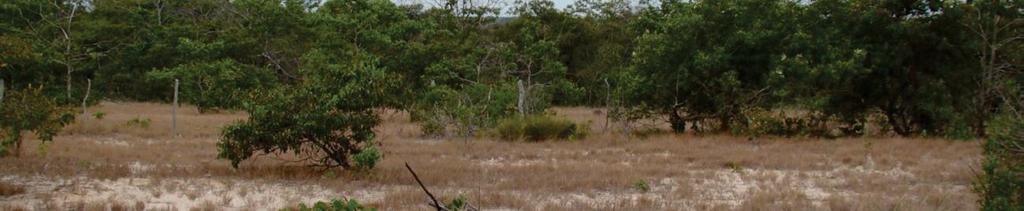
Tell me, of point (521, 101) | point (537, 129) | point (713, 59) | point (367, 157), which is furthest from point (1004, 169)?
point (521, 101)

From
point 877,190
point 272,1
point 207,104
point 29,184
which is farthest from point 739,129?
point 272,1

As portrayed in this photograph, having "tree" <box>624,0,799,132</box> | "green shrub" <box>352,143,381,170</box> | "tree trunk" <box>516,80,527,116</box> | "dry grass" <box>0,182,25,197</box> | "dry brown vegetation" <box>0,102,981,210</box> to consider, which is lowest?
"dry grass" <box>0,182,25,197</box>

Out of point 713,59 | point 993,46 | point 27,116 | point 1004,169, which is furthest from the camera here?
point 713,59

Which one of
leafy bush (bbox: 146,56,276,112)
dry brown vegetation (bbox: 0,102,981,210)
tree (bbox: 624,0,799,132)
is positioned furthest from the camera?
leafy bush (bbox: 146,56,276,112)

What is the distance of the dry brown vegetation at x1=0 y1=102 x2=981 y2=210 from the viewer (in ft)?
27.5

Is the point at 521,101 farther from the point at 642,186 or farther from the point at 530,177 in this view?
the point at 642,186

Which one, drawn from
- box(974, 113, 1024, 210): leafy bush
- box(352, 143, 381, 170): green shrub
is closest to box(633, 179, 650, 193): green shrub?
box(352, 143, 381, 170): green shrub

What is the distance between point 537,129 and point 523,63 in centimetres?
1378

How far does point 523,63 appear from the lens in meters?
29.8

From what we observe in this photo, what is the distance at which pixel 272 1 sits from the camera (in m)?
32.1

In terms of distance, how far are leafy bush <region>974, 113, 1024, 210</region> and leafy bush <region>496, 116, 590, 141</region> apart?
967cm

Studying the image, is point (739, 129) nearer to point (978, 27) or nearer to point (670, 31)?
point (670, 31)

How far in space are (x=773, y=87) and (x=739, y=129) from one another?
46.9 inches

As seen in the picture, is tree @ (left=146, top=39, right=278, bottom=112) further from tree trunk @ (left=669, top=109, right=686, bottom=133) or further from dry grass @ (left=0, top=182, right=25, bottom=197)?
dry grass @ (left=0, top=182, right=25, bottom=197)
